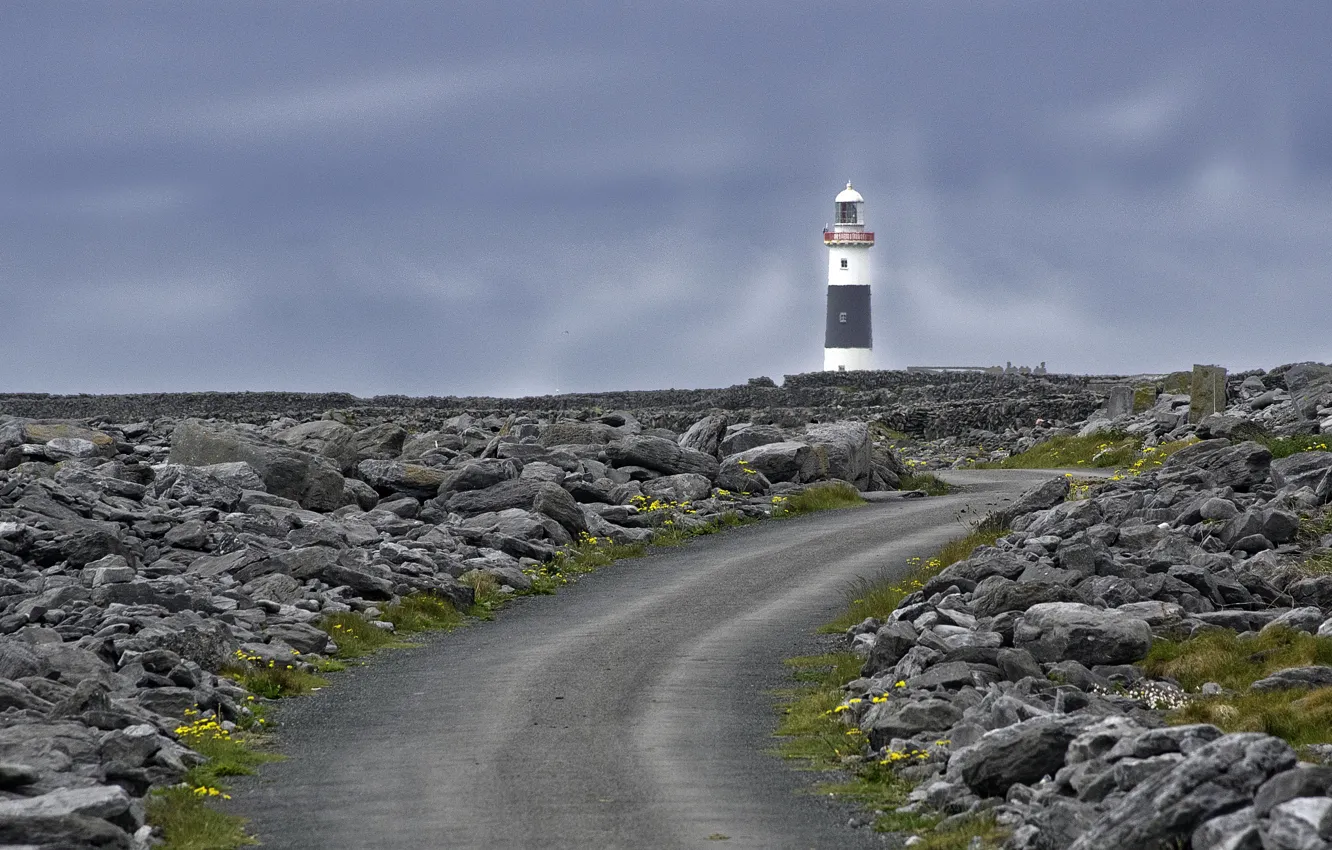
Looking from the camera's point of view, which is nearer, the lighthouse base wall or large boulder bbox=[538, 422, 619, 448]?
large boulder bbox=[538, 422, 619, 448]

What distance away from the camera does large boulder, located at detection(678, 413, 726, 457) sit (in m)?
42.9

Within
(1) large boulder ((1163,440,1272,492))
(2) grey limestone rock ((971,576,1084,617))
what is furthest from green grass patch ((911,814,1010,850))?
(1) large boulder ((1163,440,1272,492))

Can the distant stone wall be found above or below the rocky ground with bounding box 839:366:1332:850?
above

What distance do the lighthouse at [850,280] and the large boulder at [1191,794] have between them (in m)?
82.9

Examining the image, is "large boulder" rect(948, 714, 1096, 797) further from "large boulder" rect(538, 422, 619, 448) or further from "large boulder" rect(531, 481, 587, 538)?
"large boulder" rect(538, 422, 619, 448)

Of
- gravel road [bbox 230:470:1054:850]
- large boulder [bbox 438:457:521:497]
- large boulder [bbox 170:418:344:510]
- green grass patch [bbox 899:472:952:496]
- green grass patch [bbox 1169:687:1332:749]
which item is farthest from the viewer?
green grass patch [bbox 899:472:952:496]

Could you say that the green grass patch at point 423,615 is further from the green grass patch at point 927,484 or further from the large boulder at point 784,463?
the green grass patch at point 927,484

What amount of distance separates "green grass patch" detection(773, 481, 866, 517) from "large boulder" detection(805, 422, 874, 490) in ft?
2.81

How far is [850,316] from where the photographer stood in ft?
306

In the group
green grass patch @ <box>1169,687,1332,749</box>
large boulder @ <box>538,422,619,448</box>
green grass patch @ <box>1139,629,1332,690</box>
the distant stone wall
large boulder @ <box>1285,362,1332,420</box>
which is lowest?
green grass patch @ <box>1169,687,1332,749</box>

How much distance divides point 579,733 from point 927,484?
27215 millimetres

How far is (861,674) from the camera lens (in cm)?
1866

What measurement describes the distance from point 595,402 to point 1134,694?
5864 cm

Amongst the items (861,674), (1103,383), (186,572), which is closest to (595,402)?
(1103,383)
